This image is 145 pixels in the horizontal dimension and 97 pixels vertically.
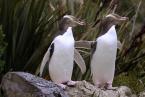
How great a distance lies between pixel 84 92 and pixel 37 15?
2054mm

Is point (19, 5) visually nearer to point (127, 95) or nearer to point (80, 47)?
point (80, 47)

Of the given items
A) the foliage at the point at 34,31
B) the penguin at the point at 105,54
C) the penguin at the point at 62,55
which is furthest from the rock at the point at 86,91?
the foliage at the point at 34,31

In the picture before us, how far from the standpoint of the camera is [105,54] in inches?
262

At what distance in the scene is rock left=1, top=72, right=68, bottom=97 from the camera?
4855mm

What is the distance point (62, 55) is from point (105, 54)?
0.50 metres

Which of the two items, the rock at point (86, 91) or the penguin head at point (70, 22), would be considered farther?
the penguin head at point (70, 22)

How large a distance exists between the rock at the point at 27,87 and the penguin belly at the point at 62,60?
143cm

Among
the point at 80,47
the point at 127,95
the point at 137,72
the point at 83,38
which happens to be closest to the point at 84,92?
the point at 127,95

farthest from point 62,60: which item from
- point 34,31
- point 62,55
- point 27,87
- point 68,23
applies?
point 27,87

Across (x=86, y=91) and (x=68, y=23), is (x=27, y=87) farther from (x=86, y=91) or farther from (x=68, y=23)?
(x=68, y=23)

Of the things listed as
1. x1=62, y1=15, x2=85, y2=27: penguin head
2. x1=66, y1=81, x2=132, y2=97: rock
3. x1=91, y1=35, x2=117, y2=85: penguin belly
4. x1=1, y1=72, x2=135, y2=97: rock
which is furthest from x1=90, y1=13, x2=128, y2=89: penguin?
x1=1, y1=72, x2=135, y2=97: rock

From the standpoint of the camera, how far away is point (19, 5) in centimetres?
782

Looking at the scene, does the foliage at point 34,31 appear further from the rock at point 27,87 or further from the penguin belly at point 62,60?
the rock at point 27,87

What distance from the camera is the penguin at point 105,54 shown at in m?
6.61
